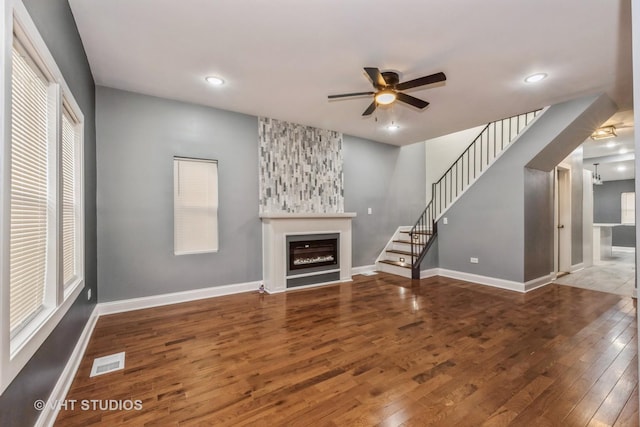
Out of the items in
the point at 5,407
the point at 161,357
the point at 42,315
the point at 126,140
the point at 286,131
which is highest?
the point at 286,131

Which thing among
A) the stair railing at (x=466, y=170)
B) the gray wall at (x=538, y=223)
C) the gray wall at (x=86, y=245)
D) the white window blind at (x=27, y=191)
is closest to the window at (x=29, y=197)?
the white window blind at (x=27, y=191)

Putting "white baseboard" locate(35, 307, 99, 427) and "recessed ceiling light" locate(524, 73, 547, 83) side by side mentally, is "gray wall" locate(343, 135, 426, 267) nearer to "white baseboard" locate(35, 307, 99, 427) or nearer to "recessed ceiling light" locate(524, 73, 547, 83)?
"recessed ceiling light" locate(524, 73, 547, 83)

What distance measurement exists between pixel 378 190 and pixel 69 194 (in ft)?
17.2

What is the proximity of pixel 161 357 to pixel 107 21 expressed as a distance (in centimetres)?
299

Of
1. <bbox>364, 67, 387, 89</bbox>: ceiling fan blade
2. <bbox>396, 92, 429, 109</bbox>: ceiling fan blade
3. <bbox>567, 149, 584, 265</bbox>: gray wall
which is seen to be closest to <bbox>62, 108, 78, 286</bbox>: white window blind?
<bbox>364, 67, 387, 89</bbox>: ceiling fan blade

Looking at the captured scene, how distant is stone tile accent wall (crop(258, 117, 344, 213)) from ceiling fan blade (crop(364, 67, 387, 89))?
7.45ft

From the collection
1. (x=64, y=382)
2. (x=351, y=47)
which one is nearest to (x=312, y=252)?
(x=351, y=47)

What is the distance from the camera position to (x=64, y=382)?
2.07m

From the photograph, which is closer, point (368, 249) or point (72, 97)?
point (72, 97)

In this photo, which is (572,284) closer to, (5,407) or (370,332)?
(370,332)

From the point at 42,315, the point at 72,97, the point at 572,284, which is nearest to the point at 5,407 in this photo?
the point at 42,315

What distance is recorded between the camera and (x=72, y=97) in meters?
2.42

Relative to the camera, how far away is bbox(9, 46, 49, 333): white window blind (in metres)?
1.46

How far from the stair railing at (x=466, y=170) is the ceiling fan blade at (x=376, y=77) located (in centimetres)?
303
